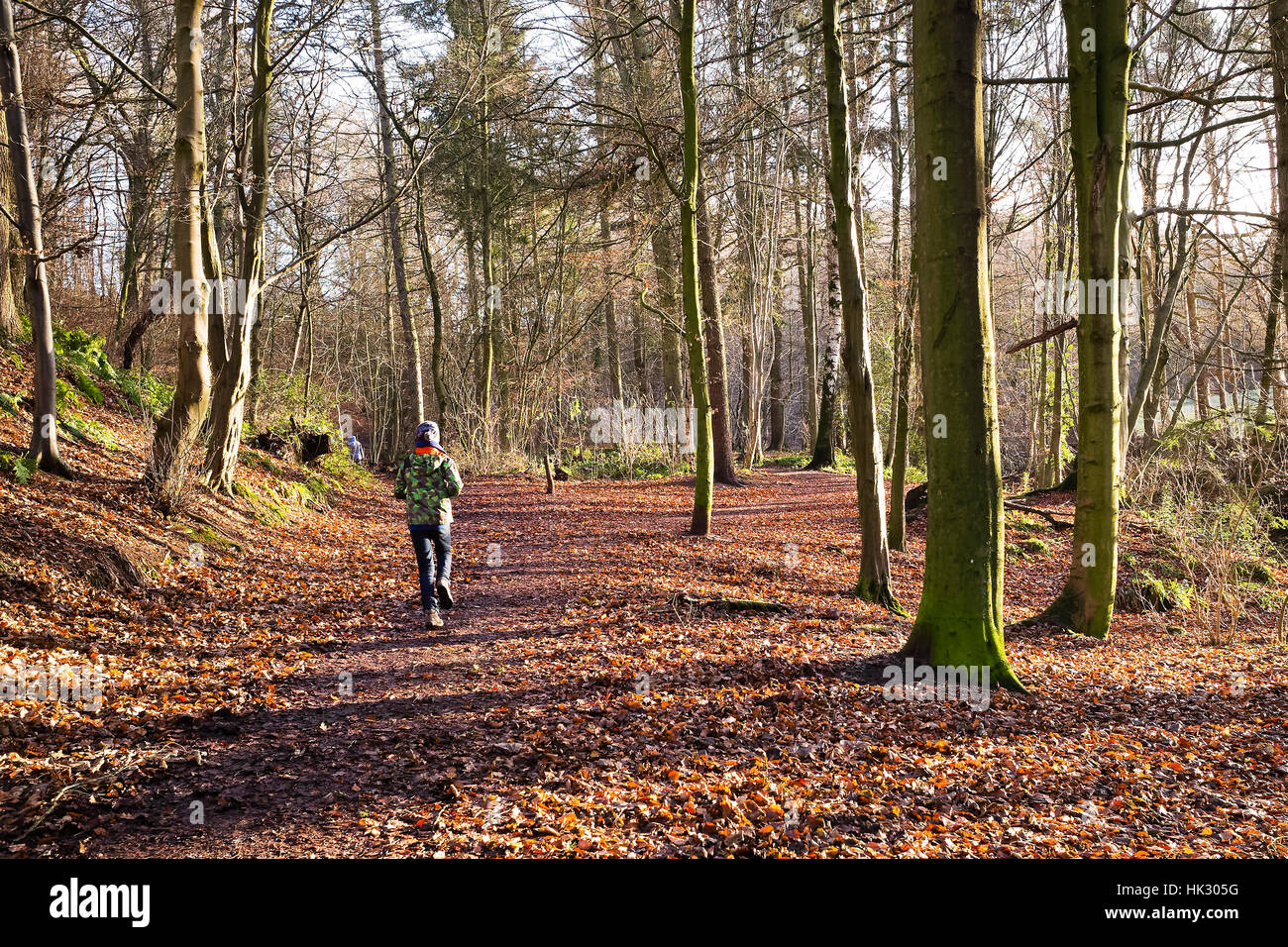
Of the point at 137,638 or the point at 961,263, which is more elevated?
the point at 961,263

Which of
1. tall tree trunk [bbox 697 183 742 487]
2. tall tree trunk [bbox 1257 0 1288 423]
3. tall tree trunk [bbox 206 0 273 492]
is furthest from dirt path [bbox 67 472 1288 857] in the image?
tall tree trunk [bbox 697 183 742 487]

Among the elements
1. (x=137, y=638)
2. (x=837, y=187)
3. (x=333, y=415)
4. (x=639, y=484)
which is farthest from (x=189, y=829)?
(x=333, y=415)

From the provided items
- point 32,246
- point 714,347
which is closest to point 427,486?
point 32,246

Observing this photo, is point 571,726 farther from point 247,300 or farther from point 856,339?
point 247,300

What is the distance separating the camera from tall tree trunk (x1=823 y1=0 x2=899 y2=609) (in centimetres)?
828

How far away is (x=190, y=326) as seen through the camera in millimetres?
9195

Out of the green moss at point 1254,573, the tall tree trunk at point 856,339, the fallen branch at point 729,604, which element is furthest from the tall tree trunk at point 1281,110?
the fallen branch at point 729,604

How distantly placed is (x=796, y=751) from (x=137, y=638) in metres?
5.08

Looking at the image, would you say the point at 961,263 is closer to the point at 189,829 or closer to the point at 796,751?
the point at 796,751

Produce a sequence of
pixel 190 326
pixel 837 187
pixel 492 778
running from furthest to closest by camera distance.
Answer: pixel 190 326 < pixel 837 187 < pixel 492 778

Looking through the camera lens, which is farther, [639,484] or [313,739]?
[639,484]

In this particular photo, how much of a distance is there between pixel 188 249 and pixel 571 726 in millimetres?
8124

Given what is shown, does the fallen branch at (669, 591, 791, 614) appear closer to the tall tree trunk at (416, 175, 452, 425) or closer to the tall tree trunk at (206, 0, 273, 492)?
the tall tree trunk at (206, 0, 273, 492)
